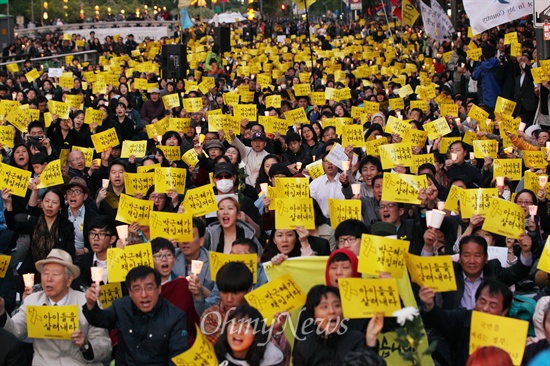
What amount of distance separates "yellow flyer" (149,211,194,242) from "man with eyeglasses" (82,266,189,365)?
1.46 m

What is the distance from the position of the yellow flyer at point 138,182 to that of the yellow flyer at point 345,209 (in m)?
2.43

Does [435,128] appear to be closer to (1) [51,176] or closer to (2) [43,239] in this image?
(1) [51,176]

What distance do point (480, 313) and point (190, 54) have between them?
2511 cm

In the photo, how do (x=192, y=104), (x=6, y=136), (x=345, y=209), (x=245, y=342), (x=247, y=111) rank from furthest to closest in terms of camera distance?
(x=192, y=104) → (x=247, y=111) → (x=6, y=136) → (x=345, y=209) → (x=245, y=342)

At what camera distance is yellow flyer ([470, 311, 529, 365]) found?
6090 mm

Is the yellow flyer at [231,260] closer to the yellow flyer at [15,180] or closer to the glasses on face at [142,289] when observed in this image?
the glasses on face at [142,289]

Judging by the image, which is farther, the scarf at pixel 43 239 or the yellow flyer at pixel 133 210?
the scarf at pixel 43 239

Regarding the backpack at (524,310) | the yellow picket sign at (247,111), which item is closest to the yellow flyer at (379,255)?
the backpack at (524,310)

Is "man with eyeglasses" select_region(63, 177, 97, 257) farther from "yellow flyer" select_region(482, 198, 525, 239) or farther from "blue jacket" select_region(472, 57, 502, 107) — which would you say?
"blue jacket" select_region(472, 57, 502, 107)

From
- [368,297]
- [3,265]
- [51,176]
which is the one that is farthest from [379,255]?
[51,176]

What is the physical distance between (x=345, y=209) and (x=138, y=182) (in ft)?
8.79

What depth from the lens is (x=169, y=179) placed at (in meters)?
10.6

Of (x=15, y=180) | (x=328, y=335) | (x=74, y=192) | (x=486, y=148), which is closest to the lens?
(x=328, y=335)

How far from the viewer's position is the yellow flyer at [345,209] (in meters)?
9.00
